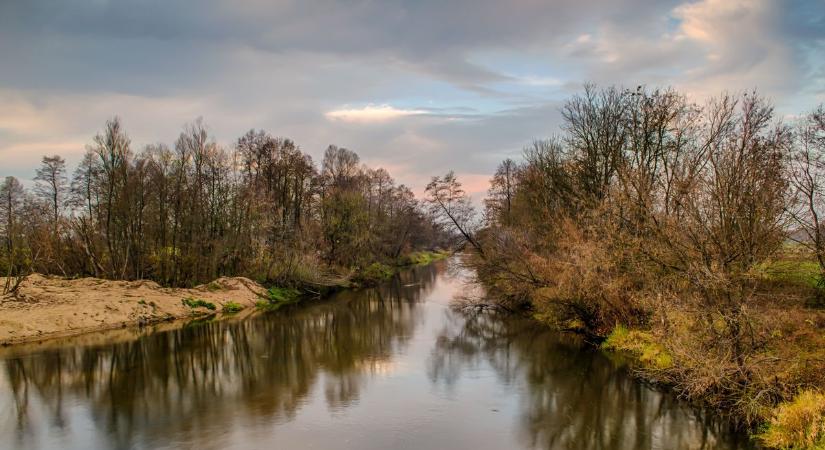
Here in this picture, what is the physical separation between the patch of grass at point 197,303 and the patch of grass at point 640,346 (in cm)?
2242

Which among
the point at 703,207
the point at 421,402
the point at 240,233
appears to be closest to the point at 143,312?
the point at 240,233

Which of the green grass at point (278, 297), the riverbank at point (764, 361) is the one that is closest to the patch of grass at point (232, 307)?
the green grass at point (278, 297)

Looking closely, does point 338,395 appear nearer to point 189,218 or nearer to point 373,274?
point 189,218

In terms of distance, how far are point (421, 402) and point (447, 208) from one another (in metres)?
25.5

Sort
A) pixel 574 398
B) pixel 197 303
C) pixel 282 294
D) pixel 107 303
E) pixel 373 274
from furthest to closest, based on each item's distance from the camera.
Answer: pixel 373 274
pixel 282 294
pixel 197 303
pixel 107 303
pixel 574 398

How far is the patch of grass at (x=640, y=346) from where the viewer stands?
16.3m

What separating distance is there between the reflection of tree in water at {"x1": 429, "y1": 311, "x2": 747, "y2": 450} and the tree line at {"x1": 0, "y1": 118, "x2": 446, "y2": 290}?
63.5 feet

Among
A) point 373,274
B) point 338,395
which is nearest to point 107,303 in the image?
point 338,395

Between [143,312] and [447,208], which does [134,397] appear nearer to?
[143,312]

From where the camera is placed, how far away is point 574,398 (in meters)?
14.8

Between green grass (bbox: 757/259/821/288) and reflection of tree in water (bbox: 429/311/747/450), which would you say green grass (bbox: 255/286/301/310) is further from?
green grass (bbox: 757/259/821/288)

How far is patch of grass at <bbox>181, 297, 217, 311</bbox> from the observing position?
1223 inches

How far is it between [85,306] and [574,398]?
2331 centimetres

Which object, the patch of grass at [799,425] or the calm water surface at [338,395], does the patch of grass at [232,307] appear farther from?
the patch of grass at [799,425]
